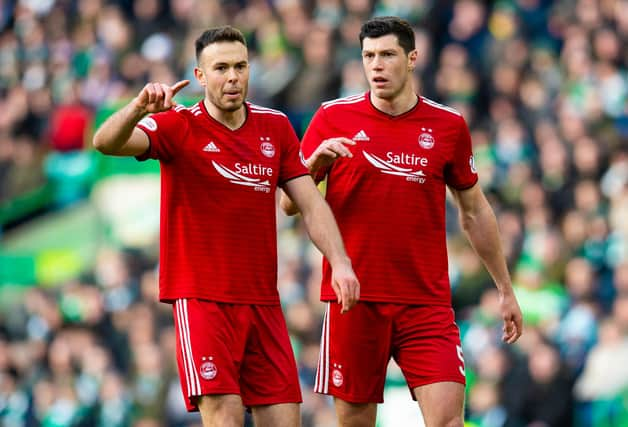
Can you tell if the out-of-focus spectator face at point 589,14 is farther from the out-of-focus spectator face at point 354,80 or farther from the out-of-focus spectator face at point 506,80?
the out-of-focus spectator face at point 354,80

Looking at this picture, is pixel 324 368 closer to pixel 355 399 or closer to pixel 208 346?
pixel 355 399

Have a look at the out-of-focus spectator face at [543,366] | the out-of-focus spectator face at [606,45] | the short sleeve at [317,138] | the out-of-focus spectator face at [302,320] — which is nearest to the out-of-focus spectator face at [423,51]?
the out-of-focus spectator face at [606,45]

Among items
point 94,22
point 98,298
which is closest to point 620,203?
point 98,298

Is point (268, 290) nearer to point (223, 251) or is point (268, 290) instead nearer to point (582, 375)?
point (223, 251)

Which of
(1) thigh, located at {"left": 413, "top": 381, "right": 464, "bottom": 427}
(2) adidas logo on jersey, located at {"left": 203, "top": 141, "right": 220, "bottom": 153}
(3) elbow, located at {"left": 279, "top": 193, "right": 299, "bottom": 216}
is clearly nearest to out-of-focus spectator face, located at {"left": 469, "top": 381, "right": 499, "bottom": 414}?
(1) thigh, located at {"left": 413, "top": 381, "right": 464, "bottom": 427}

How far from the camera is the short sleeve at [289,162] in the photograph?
30.6 ft

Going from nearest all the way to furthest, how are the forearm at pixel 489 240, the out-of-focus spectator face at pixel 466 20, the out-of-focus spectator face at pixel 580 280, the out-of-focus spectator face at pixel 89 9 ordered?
the forearm at pixel 489 240
the out-of-focus spectator face at pixel 580 280
the out-of-focus spectator face at pixel 466 20
the out-of-focus spectator face at pixel 89 9

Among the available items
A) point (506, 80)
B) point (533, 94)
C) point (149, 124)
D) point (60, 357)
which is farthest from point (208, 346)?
point (506, 80)

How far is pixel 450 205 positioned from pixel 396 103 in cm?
595

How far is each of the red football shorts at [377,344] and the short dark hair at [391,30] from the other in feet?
5.33

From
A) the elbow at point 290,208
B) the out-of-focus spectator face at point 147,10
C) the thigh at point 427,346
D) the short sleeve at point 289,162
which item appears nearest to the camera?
the short sleeve at point 289,162

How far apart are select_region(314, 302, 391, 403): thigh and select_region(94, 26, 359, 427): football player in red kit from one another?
623 mm

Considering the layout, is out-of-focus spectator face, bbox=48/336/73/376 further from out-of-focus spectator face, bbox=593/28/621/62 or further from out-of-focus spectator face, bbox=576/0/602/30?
out-of-focus spectator face, bbox=576/0/602/30

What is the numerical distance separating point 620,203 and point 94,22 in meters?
8.35
